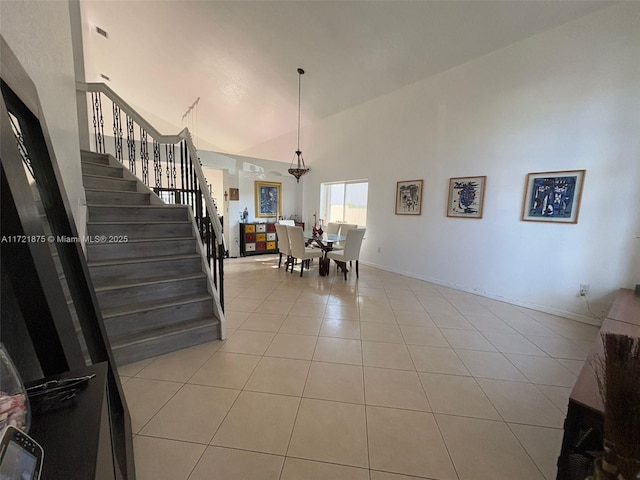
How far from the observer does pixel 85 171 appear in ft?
10.0

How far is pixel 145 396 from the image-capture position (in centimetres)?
167

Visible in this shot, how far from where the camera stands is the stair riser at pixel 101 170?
3083mm

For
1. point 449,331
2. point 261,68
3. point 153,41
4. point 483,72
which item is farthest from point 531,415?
point 153,41

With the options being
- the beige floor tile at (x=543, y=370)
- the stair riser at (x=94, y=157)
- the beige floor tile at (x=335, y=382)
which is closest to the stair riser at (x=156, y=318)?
the beige floor tile at (x=335, y=382)

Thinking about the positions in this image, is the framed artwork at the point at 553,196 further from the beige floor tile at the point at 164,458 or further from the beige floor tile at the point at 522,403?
the beige floor tile at the point at 164,458

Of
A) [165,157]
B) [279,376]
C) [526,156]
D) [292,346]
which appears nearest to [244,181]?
[165,157]

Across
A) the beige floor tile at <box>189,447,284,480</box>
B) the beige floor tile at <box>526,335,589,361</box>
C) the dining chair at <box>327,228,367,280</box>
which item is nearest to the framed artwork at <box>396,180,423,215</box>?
the dining chair at <box>327,228,367,280</box>

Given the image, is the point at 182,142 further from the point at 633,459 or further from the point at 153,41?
the point at 633,459

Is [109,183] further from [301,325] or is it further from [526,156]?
[526,156]

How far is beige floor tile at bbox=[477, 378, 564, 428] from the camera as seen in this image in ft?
5.14

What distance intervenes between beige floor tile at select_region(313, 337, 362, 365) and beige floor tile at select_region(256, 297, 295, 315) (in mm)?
771

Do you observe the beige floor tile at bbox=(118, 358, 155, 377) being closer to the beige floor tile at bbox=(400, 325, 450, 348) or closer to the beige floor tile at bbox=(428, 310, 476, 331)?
the beige floor tile at bbox=(400, 325, 450, 348)

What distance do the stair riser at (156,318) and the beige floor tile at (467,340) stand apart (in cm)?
236

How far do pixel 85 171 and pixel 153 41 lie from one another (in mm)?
3339
